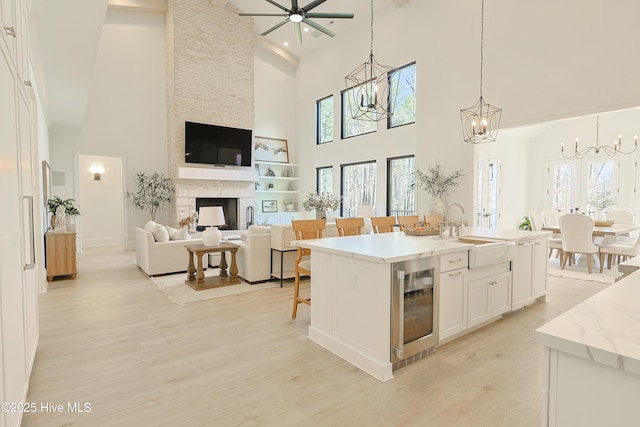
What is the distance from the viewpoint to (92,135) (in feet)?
26.9

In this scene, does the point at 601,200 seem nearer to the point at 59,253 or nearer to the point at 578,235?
the point at 578,235

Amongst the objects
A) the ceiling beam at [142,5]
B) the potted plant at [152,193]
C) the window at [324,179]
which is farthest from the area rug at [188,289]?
the ceiling beam at [142,5]

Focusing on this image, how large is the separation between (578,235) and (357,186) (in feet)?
17.4

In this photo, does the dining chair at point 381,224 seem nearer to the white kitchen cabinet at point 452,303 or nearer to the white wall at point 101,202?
the white kitchen cabinet at point 452,303

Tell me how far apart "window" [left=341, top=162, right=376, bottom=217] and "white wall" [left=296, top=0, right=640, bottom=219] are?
35 cm

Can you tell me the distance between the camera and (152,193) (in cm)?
877

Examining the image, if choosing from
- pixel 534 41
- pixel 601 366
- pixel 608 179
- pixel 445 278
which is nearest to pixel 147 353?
pixel 445 278

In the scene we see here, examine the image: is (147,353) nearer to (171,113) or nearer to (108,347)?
(108,347)

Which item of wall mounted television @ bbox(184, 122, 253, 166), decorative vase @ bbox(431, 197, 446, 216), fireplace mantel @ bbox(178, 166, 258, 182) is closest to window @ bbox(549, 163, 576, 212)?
decorative vase @ bbox(431, 197, 446, 216)

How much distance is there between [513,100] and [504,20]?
1.49 metres

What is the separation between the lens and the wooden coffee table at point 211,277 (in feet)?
15.8

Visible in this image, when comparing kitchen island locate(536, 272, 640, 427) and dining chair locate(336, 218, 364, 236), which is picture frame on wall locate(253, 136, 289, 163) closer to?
dining chair locate(336, 218, 364, 236)

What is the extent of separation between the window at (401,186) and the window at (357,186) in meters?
0.50

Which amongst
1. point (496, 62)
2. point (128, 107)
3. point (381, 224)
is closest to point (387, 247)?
point (381, 224)
